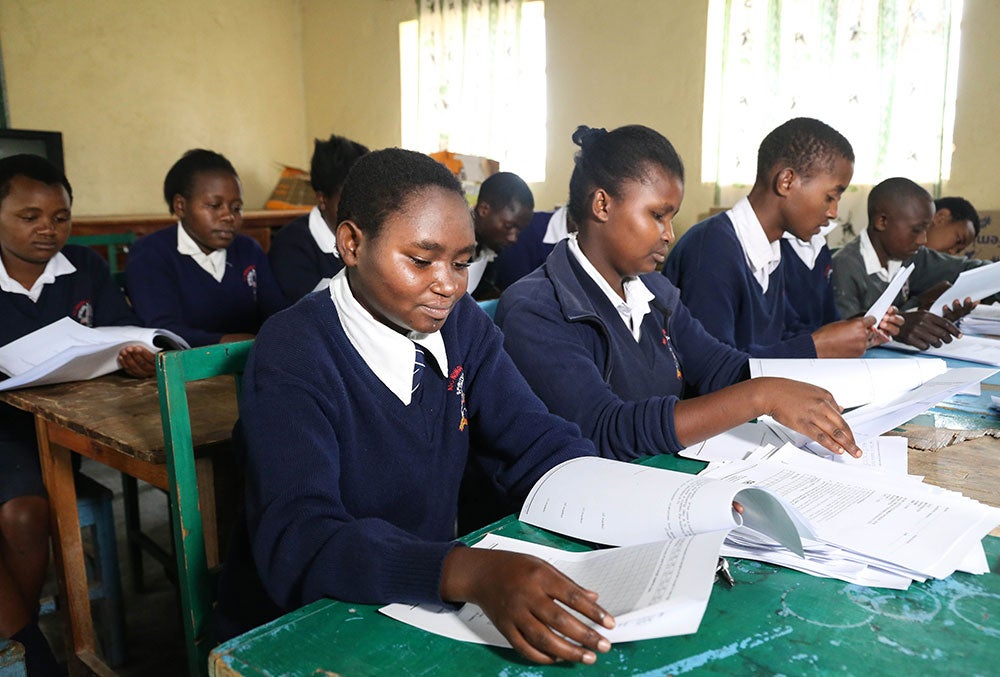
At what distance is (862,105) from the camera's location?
4.09 m

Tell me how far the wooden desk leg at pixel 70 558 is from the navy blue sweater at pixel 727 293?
1381mm

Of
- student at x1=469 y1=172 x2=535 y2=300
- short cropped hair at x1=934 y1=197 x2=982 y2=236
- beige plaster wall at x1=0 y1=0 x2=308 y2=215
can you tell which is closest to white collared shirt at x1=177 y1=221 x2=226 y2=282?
student at x1=469 y1=172 x2=535 y2=300

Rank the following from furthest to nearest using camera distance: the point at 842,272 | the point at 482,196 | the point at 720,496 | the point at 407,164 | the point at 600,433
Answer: the point at 482,196
the point at 842,272
the point at 600,433
the point at 407,164
the point at 720,496

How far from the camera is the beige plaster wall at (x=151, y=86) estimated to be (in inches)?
199

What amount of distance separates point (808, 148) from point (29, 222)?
6.27ft

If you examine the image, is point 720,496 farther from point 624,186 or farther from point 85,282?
point 85,282

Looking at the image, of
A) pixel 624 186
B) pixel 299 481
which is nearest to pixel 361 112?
pixel 624 186

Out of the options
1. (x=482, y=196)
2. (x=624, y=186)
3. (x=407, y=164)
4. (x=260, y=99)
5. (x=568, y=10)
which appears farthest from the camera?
(x=260, y=99)

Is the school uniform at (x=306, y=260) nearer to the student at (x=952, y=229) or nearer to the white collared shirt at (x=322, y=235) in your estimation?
the white collared shirt at (x=322, y=235)

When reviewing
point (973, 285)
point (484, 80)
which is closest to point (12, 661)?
point (973, 285)

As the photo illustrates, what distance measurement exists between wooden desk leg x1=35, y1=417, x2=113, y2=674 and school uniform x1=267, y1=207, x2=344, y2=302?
1086 millimetres

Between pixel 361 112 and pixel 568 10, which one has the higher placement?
pixel 568 10

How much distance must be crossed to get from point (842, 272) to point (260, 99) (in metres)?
5.23

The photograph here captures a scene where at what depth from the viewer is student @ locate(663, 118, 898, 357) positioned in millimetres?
1768
